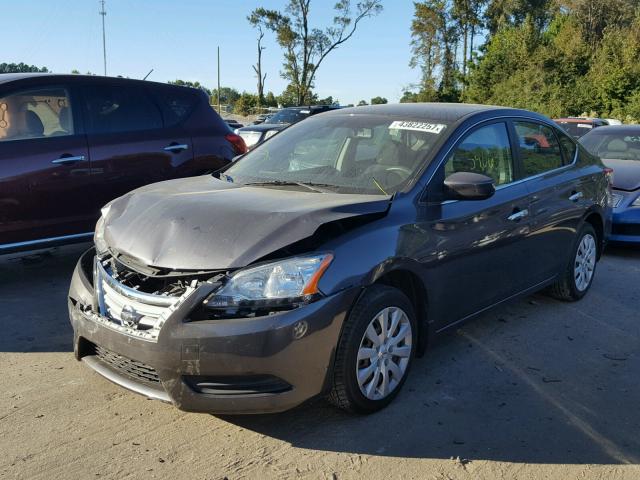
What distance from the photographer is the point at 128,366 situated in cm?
308

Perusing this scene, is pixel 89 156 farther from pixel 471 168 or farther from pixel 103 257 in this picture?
pixel 471 168

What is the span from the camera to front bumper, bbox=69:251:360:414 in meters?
2.81

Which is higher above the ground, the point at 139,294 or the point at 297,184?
the point at 297,184

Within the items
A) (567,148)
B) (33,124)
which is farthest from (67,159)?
(567,148)

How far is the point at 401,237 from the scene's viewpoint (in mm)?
3385

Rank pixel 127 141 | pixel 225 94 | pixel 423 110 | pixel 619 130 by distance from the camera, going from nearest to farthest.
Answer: pixel 423 110
pixel 127 141
pixel 619 130
pixel 225 94

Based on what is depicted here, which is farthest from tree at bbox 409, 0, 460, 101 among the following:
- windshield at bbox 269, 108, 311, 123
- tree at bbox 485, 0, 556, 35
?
windshield at bbox 269, 108, 311, 123

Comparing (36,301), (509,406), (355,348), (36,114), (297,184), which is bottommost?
(509,406)

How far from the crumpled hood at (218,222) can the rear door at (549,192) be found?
5.36ft

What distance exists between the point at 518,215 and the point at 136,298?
2.64 metres

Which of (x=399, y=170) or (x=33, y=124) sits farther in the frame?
(x=33, y=124)

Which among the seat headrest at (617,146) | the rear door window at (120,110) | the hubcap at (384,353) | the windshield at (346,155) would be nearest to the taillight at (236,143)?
the rear door window at (120,110)

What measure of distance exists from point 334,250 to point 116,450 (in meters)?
1.39

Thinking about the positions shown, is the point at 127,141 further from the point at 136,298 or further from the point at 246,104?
the point at 246,104
